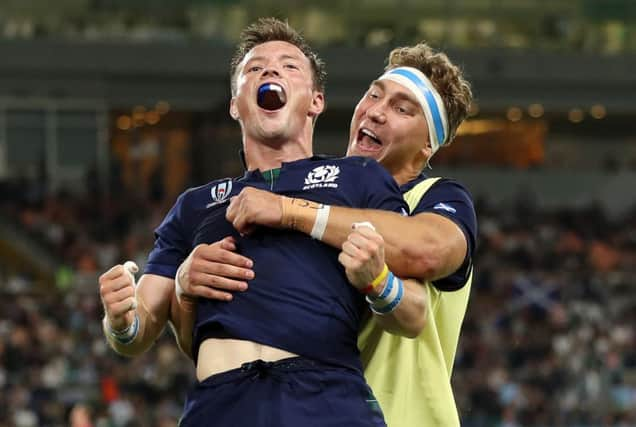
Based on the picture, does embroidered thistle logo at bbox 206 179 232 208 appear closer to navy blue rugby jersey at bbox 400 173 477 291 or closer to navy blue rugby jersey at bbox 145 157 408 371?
navy blue rugby jersey at bbox 145 157 408 371

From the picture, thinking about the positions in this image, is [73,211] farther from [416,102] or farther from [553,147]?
[416,102]

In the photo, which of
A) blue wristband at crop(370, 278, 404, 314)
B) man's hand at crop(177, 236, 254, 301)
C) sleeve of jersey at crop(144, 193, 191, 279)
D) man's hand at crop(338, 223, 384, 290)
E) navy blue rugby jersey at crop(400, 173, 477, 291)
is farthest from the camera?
sleeve of jersey at crop(144, 193, 191, 279)

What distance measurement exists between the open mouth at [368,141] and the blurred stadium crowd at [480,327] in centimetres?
754

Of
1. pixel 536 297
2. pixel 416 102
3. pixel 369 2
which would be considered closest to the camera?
pixel 416 102

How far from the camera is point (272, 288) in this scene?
12.8ft

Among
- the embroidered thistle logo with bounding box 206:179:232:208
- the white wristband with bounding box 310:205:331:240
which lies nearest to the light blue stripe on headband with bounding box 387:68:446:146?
the embroidered thistle logo with bounding box 206:179:232:208

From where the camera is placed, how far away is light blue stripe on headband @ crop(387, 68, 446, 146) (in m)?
4.59

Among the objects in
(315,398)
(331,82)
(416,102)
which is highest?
(416,102)

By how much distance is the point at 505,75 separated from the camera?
93.0 ft

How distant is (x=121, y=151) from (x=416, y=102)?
973 inches

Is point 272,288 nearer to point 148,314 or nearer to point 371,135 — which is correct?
point 148,314

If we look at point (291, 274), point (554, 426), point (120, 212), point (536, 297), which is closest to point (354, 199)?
point (291, 274)

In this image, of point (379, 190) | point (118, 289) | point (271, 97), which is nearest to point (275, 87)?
point (271, 97)

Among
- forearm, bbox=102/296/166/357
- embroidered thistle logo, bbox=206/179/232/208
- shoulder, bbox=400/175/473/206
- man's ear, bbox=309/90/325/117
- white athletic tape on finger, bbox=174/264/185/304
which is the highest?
man's ear, bbox=309/90/325/117
